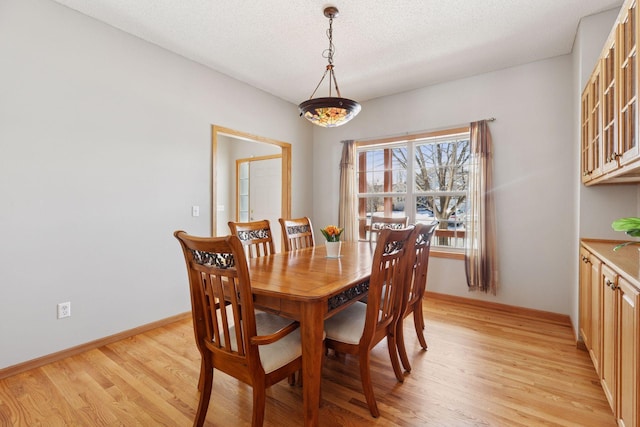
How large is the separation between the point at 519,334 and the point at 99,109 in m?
4.17

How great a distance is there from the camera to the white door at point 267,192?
5348mm

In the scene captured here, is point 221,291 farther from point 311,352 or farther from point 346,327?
point 346,327

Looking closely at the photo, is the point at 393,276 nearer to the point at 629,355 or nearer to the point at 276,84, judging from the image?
the point at 629,355

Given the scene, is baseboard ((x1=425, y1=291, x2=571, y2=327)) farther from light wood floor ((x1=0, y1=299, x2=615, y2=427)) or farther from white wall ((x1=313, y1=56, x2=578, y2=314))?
light wood floor ((x1=0, y1=299, x2=615, y2=427))

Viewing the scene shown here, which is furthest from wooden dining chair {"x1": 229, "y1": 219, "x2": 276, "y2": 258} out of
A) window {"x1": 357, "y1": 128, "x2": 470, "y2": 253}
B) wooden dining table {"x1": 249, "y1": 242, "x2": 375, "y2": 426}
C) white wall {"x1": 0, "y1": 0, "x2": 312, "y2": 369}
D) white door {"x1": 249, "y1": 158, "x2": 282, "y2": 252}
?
white door {"x1": 249, "y1": 158, "x2": 282, "y2": 252}

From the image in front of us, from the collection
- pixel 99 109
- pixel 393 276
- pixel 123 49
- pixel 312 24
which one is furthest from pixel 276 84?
pixel 393 276

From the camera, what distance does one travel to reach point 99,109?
2.56 metres

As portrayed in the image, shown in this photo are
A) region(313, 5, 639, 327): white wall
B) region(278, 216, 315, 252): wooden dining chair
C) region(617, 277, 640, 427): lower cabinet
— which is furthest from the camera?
region(313, 5, 639, 327): white wall

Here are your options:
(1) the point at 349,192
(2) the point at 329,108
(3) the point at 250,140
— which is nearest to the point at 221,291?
(2) the point at 329,108

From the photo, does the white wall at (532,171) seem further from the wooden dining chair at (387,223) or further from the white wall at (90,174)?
the white wall at (90,174)

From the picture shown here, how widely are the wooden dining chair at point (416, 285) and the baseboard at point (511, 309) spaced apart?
132 cm

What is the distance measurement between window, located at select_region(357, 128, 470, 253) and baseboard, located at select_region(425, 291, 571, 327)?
58 centimetres

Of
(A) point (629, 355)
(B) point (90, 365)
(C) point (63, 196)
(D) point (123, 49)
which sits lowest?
(B) point (90, 365)

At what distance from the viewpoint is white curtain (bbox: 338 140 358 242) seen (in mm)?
4434
